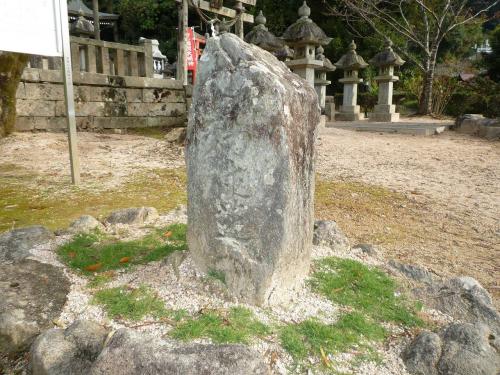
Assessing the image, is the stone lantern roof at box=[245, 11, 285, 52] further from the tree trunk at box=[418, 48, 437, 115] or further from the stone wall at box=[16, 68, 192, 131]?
the tree trunk at box=[418, 48, 437, 115]

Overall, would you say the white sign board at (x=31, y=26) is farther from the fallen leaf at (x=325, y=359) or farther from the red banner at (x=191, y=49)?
the red banner at (x=191, y=49)

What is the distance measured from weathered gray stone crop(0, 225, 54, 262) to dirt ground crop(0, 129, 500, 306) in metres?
0.84

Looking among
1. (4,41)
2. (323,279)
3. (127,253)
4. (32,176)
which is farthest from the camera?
(32,176)

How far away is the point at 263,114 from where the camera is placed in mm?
2010

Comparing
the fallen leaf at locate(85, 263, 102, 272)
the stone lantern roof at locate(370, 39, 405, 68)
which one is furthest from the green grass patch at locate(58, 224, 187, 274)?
the stone lantern roof at locate(370, 39, 405, 68)

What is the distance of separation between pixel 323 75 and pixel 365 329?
15.7m

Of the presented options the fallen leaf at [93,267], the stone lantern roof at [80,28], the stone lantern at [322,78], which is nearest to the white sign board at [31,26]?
the fallen leaf at [93,267]

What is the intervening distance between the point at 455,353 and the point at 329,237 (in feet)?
4.22

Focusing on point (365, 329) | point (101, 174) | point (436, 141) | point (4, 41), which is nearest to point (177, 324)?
point (365, 329)

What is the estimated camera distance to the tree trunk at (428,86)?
54.0 feet

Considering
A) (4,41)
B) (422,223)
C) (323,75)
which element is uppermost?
(323,75)

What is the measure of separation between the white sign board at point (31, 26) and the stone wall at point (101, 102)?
3.94 metres

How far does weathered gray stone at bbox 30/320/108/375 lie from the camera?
→ 1.65 meters

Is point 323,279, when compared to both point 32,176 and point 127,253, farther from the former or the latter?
point 32,176
